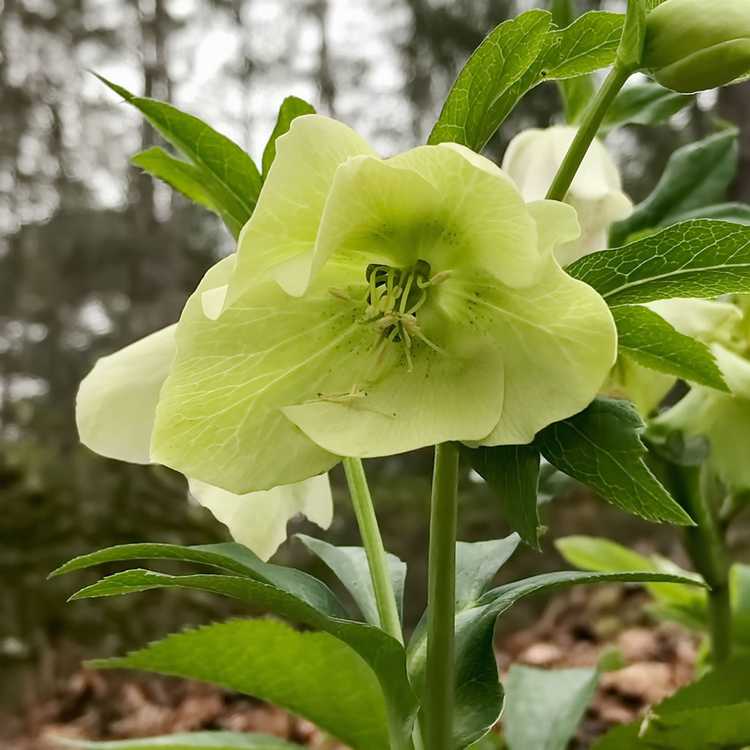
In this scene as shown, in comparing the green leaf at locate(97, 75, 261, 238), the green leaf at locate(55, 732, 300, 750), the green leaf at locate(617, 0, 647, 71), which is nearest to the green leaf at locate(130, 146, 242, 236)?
the green leaf at locate(97, 75, 261, 238)

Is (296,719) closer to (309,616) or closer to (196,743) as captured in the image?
(196,743)

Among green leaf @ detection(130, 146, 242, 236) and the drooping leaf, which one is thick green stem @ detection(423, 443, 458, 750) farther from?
green leaf @ detection(130, 146, 242, 236)

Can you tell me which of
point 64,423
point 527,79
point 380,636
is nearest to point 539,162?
point 527,79

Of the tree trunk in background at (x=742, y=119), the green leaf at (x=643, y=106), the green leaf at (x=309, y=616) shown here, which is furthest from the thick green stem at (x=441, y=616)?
the tree trunk in background at (x=742, y=119)

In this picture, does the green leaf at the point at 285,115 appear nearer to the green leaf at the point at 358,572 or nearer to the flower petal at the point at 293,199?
the flower petal at the point at 293,199

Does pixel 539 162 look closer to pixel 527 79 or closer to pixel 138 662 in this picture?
pixel 527 79

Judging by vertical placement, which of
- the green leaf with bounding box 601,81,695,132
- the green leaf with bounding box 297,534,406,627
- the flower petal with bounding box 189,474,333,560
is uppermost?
the green leaf with bounding box 601,81,695,132
